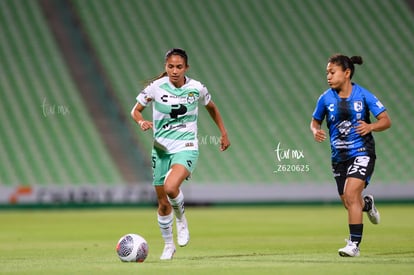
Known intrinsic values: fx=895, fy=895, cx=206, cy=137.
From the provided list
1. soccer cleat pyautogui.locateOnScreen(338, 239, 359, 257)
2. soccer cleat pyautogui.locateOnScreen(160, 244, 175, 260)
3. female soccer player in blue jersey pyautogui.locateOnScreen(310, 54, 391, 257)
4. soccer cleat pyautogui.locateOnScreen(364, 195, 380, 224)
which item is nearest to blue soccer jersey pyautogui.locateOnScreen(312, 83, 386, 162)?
female soccer player in blue jersey pyautogui.locateOnScreen(310, 54, 391, 257)

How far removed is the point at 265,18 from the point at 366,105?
1867 cm

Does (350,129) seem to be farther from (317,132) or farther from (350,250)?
(350,250)

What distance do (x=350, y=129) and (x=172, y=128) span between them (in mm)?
1873

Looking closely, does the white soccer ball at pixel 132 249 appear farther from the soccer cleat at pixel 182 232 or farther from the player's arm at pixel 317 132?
the player's arm at pixel 317 132

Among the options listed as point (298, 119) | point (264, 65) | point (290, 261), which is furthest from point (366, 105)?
point (264, 65)

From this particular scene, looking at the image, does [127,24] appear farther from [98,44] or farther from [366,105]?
[366,105]

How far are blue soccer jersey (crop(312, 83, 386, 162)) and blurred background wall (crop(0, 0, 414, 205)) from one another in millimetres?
12096

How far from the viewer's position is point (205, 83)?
25812 millimetres

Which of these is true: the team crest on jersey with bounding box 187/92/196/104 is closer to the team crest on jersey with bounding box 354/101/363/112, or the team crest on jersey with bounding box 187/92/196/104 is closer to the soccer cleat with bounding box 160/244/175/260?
the soccer cleat with bounding box 160/244/175/260

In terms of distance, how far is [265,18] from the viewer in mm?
27844

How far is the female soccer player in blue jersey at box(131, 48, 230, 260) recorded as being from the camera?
9281 mm

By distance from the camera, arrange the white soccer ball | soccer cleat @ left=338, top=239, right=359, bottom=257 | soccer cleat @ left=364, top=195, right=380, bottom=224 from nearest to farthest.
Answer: the white soccer ball → soccer cleat @ left=338, top=239, right=359, bottom=257 → soccer cleat @ left=364, top=195, right=380, bottom=224

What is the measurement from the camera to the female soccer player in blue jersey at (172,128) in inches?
365

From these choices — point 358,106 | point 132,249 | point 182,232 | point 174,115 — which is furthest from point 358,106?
A: point 132,249
